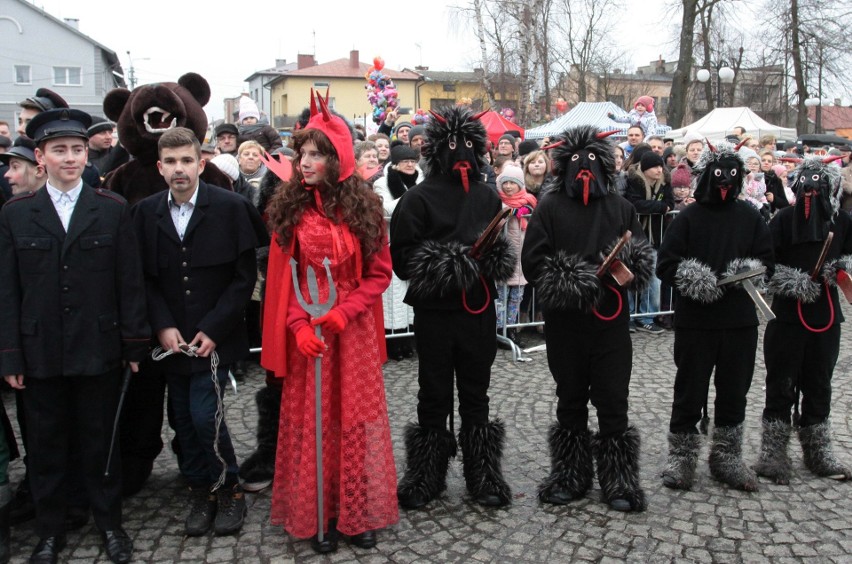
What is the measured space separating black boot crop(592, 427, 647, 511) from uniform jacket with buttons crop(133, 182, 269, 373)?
6.94 ft

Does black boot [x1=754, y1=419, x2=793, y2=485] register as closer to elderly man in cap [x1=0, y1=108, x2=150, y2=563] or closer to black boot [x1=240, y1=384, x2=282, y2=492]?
black boot [x1=240, y1=384, x2=282, y2=492]

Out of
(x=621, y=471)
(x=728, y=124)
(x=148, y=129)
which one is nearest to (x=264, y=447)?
(x=148, y=129)

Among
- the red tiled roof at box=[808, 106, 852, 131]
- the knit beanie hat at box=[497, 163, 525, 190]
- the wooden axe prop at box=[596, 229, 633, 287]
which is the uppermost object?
the red tiled roof at box=[808, 106, 852, 131]

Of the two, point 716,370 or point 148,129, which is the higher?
point 148,129

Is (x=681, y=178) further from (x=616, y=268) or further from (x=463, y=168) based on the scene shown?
(x=463, y=168)

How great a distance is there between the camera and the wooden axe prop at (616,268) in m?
3.95

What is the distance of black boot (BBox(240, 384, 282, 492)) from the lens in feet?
14.7

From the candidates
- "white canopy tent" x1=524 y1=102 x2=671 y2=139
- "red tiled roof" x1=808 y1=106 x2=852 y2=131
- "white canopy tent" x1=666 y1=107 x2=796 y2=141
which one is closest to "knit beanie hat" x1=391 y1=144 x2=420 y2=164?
"white canopy tent" x1=524 y1=102 x2=671 y2=139

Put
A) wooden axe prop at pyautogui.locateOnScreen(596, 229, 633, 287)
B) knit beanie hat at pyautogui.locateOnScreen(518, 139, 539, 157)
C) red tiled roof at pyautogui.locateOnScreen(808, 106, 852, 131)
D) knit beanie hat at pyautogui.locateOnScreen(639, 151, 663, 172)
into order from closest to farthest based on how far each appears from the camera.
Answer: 1. wooden axe prop at pyautogui.locateOnScreen(596, 229, 633, 287)
2. knit beanie hat at pyautogui.locateOnScreen(639, 151, 663, 172)
3. knit beanie hat at pyautogui.locateOnScreen(518, 139, 539, 157)
4. red tiled roof at pyautogui.locateOnScreen(808, 106, 852, 131)

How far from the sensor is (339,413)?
3857mm

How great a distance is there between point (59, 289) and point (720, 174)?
354 cm

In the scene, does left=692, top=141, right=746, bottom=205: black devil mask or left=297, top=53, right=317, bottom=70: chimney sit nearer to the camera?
left=692, top=141, right=746, bottom=205: black devil mask

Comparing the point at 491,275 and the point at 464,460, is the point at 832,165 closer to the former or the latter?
the point at 491,275

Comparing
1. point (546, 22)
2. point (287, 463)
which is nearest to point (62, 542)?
point (287, 463)
